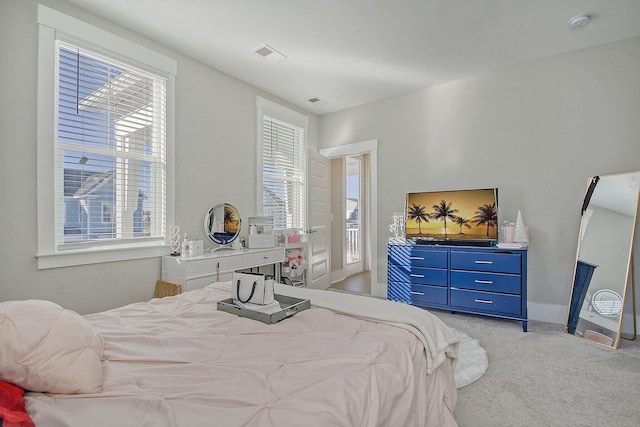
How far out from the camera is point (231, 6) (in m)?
2.46

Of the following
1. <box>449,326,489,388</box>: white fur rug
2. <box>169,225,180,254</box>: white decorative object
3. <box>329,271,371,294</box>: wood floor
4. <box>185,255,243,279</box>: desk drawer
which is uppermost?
<box>169,225,180,254</box>: white decorative object

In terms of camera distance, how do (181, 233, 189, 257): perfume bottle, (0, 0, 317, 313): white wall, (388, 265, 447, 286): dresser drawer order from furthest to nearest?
(388, 265, 447, 286): dresser drawer
(181, 233, 189, 257): perfume bottle
(0, 0, 317, 313): white wall

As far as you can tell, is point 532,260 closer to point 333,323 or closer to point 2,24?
point 333,323

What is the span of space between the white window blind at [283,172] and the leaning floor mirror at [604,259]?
10.7ft

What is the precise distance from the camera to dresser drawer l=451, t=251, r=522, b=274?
309cm

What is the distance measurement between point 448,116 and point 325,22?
2064mm

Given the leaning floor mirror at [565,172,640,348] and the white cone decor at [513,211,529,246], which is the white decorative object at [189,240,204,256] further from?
the leaning floor mirror at [565,172,640,348]

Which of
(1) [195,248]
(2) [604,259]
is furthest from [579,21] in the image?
(1) [195,248]

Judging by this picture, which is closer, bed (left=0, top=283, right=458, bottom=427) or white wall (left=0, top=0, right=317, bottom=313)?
bed (left=0, top=283, right=458, bottom=427)

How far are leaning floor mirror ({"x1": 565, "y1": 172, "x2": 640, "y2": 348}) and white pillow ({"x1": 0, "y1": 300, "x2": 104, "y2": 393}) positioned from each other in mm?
3625

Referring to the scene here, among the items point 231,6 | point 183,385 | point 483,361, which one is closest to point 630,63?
point 483,361

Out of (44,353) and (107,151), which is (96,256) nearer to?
(107,151)

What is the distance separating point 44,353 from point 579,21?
4045 millimetres

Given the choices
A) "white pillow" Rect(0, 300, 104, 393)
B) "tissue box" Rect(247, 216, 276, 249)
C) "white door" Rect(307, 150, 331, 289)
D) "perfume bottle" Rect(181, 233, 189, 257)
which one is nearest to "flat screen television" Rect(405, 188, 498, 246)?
"white door" Rect(307, 150, 331, 289)
